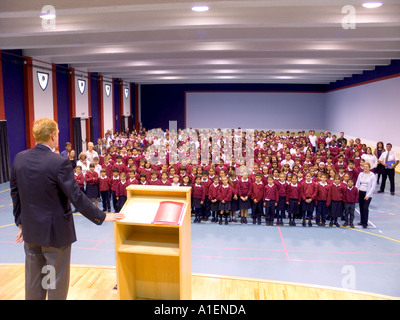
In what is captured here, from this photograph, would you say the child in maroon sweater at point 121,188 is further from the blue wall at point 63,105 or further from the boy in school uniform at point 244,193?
the blue wall at point 63,105

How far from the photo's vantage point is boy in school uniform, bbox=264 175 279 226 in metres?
7.97

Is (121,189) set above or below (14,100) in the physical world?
below

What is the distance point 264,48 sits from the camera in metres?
11.2

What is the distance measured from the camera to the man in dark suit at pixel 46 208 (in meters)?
2.73

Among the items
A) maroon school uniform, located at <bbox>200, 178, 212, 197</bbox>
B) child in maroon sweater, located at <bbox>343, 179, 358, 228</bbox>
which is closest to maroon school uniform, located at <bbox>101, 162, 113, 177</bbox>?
maroon school uniform, located at <bbox>200, 178, 212, 197</bbox>

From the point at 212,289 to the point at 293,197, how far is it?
4345 mm

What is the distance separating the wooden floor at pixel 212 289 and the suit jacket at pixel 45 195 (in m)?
1.52

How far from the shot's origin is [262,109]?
26.8m

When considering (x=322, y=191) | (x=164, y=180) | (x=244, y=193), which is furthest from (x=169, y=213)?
(x=322, y=191)

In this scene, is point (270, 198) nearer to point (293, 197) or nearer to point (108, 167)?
point (293, 197)

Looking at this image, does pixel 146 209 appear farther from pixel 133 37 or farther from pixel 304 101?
pixel 304 101

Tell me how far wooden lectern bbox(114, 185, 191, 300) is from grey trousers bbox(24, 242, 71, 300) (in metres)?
0.51

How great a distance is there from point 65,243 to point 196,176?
5.93 meters
